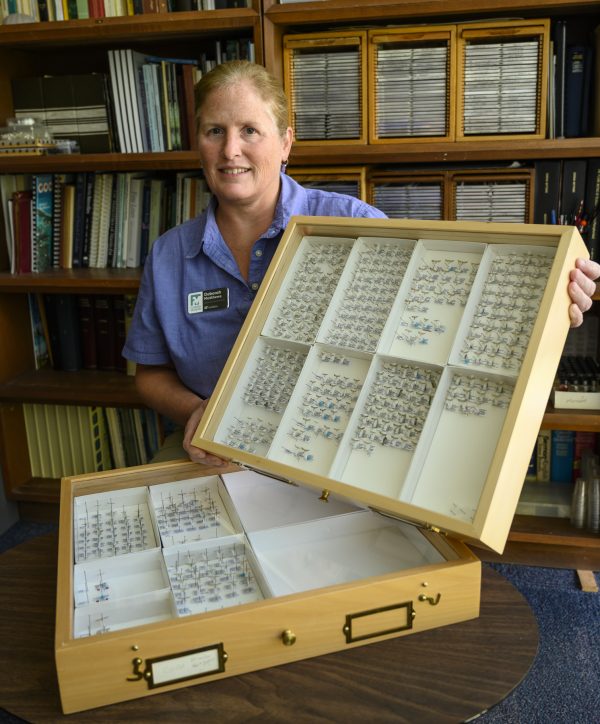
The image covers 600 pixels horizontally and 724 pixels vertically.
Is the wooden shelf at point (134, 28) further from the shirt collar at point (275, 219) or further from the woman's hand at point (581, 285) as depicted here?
the woman's hand at point (581, 285)

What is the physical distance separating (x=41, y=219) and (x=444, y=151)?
4.53 feet

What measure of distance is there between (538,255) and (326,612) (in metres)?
0.60

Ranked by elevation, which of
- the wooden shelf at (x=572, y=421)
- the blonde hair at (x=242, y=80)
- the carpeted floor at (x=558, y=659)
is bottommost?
the carpeted floor at (x=558, y=659)

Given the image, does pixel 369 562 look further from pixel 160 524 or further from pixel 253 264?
pixel 253 264

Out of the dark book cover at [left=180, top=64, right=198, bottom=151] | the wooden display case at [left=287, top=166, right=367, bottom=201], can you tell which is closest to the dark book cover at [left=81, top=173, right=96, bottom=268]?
the dark book cover at [left=180, top=64, right=198, bottom=151]

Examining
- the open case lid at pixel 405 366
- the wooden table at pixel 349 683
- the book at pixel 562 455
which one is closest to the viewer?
the wooden table at pixel 349 683

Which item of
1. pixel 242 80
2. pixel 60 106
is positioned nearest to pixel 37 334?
pixel 60 106

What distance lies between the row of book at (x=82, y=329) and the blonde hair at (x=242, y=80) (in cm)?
111

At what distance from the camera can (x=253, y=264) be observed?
5.66ft

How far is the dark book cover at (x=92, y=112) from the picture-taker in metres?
2.37

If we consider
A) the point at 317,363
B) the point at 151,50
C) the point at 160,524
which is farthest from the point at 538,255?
the point at 151,50

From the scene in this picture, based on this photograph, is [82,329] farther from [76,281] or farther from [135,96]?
[135,96]

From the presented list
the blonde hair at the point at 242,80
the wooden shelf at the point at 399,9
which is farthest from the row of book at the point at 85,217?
the blonde hair at the point at 242,80

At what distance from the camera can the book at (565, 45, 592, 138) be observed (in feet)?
6.83
